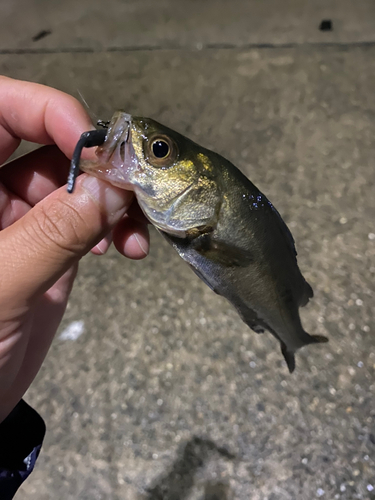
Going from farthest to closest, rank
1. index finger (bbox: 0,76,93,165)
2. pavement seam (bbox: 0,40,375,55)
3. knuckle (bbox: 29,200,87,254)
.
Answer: pavement seam (bbox: 0,40,375,55), index finger (bbox: 0,76,93,165), knuckle (bbox: 29,200,87,254)

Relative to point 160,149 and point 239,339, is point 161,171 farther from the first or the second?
point 239,339

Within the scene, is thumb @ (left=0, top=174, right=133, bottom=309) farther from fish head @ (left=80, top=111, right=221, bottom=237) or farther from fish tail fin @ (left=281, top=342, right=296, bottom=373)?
fish tail fin @ (left=281, top=342, right=296, bottom=373)

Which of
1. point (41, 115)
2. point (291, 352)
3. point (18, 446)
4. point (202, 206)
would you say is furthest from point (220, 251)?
point (18, 446)

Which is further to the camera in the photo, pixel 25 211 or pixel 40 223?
pixel 25 211

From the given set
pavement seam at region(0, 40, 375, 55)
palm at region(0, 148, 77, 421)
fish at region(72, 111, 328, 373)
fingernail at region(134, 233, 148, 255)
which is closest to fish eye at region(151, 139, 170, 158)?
fish at region(72, 111, 328, 373)

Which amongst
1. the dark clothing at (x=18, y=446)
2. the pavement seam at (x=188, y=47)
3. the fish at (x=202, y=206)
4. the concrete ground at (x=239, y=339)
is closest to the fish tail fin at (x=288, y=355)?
the fish at (x=202, y=206)

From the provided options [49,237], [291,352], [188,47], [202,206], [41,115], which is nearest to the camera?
[49,237]
